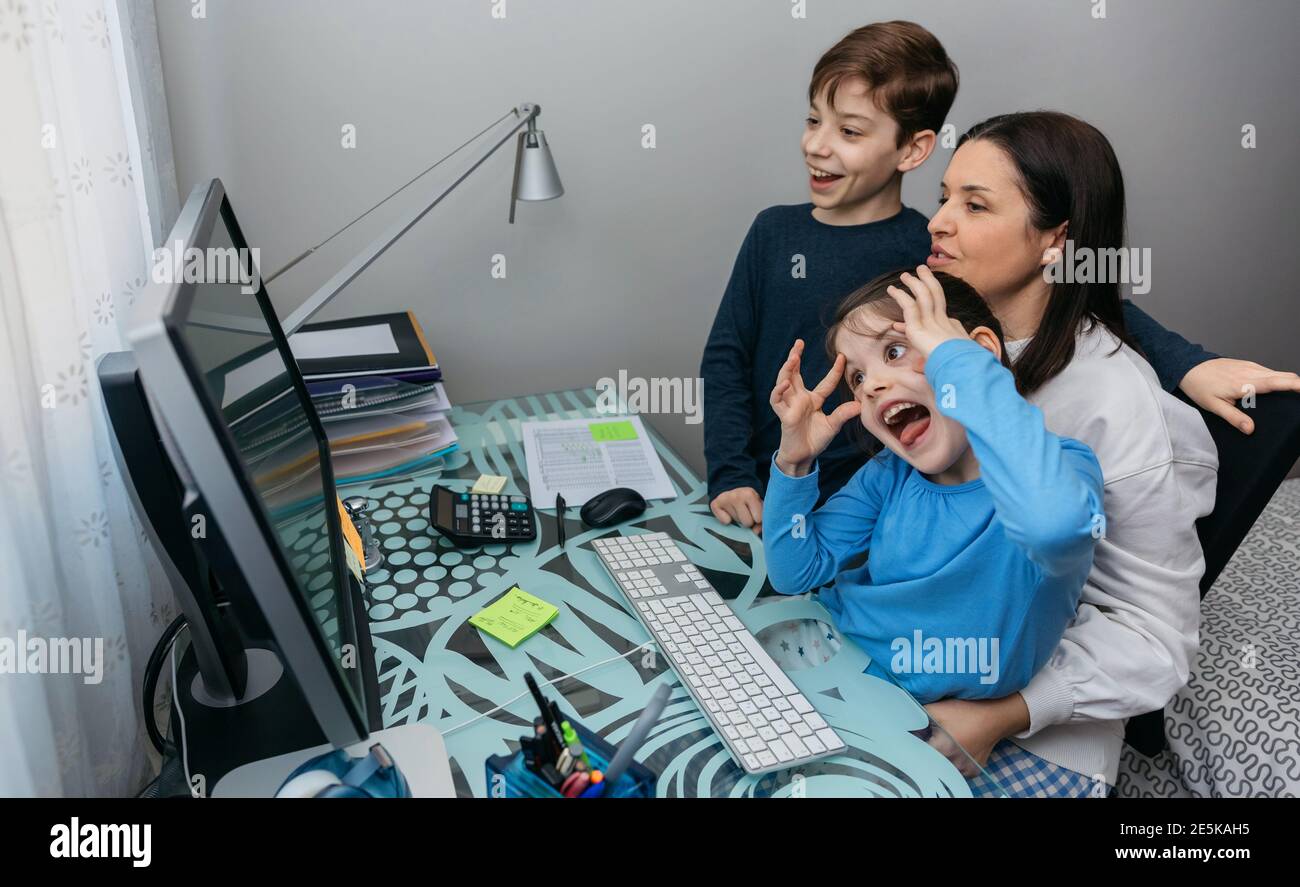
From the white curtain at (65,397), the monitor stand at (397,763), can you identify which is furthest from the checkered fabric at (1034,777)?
the white curtain at (65,397)

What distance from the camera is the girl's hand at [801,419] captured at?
1181 mm

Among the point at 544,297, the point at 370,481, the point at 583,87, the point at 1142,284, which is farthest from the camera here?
the point at 1142,284

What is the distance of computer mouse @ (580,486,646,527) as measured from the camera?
1398mm

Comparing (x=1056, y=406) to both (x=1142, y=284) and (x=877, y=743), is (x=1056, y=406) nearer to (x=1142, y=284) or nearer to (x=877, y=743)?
(x=877, y=743)

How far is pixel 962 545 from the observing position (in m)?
1.12

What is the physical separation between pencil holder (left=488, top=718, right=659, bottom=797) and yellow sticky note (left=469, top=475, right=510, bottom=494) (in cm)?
68

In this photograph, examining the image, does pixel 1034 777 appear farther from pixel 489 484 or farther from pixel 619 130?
pixel 619 130

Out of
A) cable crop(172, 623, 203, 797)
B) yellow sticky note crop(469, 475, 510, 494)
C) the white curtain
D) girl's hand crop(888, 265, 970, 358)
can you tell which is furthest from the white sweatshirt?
the white curtain

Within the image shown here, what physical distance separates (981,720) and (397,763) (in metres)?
0.70

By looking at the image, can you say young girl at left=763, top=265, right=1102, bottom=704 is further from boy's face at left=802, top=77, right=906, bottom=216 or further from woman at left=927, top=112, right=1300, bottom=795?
boy's face at left=802, top=77, right=906, bottom=216

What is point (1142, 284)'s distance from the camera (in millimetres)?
2445

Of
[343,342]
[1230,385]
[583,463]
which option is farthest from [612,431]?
[1230,385]

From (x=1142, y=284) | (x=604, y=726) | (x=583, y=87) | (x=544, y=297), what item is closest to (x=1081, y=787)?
(x=604, y=726)

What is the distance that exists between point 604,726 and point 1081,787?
2.07ft
